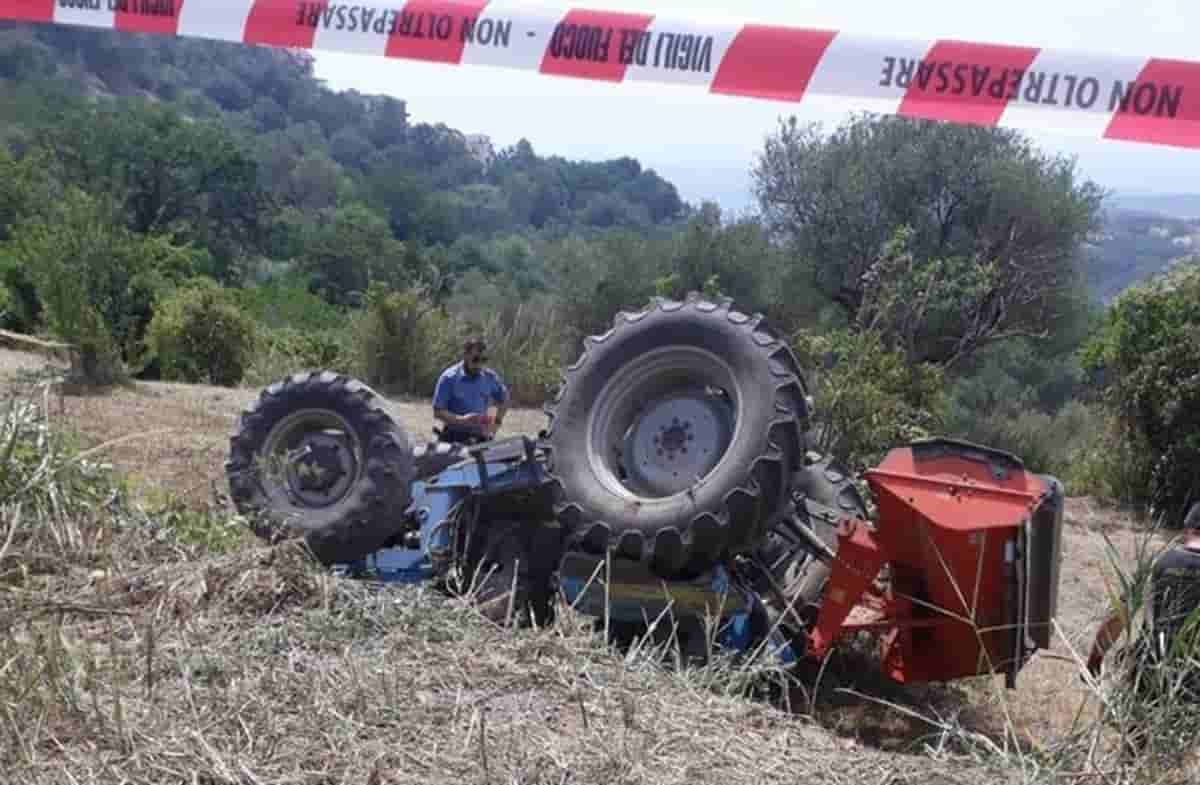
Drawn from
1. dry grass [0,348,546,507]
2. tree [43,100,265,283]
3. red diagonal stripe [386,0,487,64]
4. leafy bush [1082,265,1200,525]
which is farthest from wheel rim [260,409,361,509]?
tree [43,100,265,283]

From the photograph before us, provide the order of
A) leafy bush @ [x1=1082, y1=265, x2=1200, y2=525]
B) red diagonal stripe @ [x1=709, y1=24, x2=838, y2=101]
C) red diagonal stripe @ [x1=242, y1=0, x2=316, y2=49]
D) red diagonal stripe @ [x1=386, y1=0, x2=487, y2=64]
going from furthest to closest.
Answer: leafy bush @ [x1=1082, y1=265, x2=1200, y2=525], red diagonal stripe @ [x1=242, y1=0, x2=316, y2=49], red diagonal stripe @ [x1=386, y1=0, x2=487, y2=64], red diagonal stripe @ [x1=709, y1=24, x2=838, y2=101]

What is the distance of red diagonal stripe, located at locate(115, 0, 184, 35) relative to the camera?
6.98 meters

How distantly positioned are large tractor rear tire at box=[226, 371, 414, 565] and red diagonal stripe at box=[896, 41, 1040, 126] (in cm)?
281

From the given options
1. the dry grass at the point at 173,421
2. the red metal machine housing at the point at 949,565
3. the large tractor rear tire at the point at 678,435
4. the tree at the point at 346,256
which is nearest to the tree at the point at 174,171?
the tree at the point at 346,256

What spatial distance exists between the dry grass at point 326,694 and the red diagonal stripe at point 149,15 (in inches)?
137

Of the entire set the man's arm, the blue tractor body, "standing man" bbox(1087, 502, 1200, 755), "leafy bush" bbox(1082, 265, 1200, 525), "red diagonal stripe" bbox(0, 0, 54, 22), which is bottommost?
the blue tractor body

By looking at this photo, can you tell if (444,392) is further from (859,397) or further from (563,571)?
(859,397)

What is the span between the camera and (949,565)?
5.20 metres

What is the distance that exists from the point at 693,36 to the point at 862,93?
0.79 metres

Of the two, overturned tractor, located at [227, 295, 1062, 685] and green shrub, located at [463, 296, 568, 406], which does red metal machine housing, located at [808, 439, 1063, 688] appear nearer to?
overturned tractor, located at [227, 295, 1062, 685]

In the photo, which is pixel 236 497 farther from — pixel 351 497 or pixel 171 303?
pixel 171 303

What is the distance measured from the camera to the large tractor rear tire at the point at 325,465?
6.59 metres

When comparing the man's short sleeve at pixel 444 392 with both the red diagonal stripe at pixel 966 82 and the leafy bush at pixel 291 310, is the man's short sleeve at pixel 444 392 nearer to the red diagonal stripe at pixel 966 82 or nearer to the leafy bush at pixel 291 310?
the red diagonal stripe at pixel 966 82

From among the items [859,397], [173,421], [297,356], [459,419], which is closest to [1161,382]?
[859,397]
